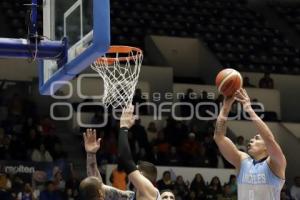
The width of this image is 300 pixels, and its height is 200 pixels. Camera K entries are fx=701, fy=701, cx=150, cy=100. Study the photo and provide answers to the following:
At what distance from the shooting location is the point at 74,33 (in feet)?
16.5

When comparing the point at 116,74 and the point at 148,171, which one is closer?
the point at 148,171

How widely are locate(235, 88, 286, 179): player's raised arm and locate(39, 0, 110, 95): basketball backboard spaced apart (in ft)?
3.12

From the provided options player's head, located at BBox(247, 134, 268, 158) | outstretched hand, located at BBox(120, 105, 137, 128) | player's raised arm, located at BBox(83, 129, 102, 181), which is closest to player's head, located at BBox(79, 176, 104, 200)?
outstretched hand, located at BBox(120, 105, 137, 128)

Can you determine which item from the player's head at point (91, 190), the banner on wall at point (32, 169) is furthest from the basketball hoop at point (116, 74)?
the banner on wall at point (32, 169)

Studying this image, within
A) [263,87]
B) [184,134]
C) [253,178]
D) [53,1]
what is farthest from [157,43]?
[253,178]

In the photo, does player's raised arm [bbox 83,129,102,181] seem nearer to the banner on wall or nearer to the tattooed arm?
the tattooed arm

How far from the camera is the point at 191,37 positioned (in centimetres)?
1662

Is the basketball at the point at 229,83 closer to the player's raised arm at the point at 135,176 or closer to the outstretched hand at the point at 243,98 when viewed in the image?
the outstretched hand at the point at 243,98

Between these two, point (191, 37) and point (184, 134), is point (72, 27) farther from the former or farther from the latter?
point (191, 37)

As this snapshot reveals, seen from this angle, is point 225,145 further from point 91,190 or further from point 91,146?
point 91,190

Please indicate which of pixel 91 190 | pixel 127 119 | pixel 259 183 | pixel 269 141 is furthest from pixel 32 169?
pixel 91 190

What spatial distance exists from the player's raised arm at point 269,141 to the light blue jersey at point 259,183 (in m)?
0.05

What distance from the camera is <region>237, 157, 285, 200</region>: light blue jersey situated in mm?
4312

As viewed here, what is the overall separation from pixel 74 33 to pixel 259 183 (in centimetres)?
171
